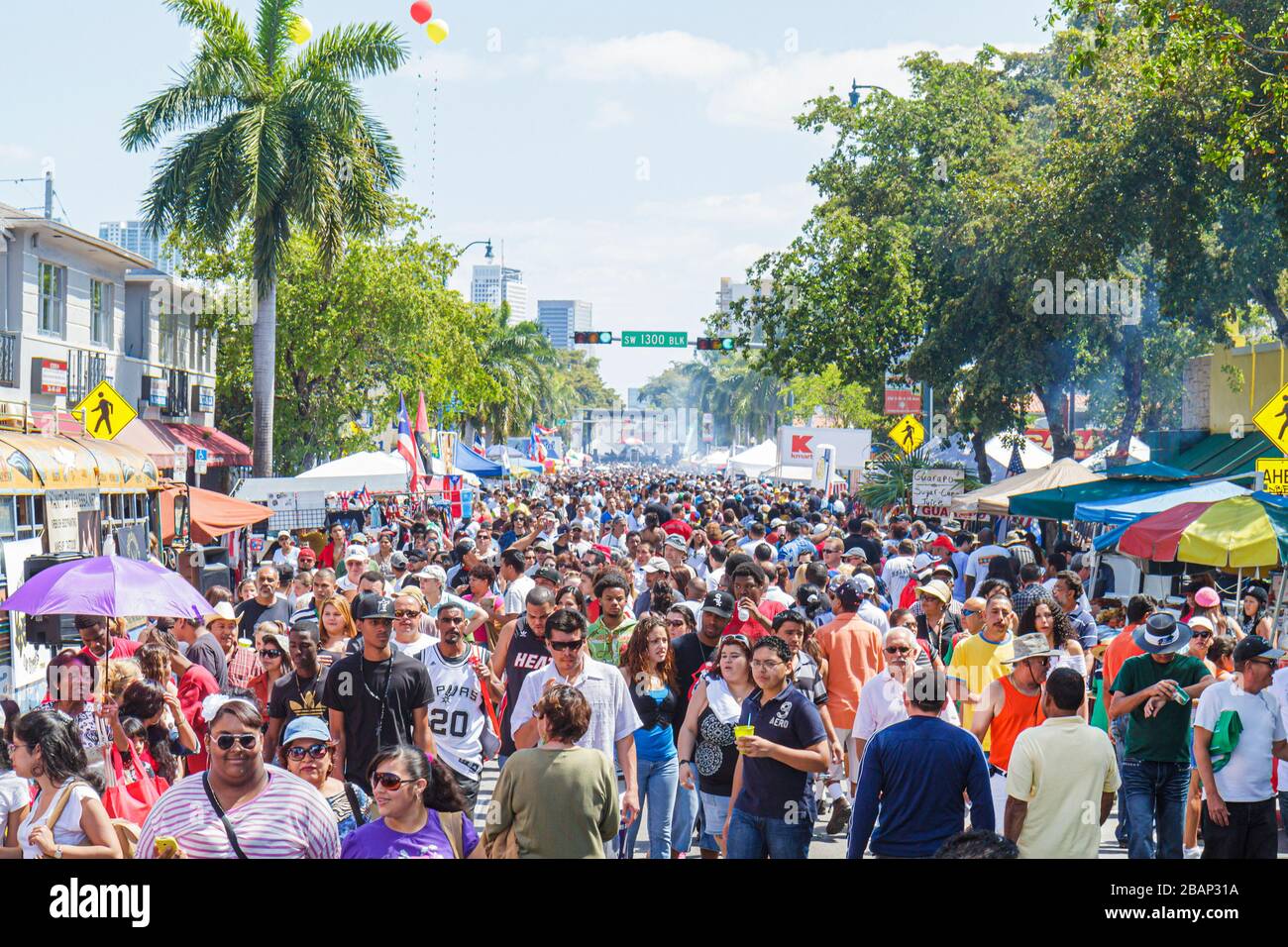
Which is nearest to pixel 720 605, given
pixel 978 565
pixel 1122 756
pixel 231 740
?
pixel 1122 756

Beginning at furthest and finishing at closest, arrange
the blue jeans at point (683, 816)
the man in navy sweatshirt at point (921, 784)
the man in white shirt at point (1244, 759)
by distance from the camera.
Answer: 1. the blue jeans at point (683, 816)
2. the man in white shirt at point (1244, 759)
3. the man in navy sweatshirt at point (921, 784)

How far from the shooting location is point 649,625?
866 cm

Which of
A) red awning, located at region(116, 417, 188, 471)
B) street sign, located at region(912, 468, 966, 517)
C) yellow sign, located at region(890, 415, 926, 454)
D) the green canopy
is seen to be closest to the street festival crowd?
the green canopy

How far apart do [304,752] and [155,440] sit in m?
29.1

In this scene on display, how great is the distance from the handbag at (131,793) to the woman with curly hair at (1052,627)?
5.33 metres

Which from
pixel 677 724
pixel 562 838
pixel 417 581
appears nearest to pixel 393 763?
pixel 562 838

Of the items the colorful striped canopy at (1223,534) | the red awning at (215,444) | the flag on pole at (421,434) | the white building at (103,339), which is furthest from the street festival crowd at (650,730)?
the red awning at (215,444)

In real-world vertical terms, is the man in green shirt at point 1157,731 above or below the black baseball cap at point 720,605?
below

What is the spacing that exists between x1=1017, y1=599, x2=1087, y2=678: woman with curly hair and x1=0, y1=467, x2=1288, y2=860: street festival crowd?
0.09 ft

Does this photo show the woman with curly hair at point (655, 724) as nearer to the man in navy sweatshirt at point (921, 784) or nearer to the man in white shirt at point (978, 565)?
the man in navy sweatshirt at point (921, 784)

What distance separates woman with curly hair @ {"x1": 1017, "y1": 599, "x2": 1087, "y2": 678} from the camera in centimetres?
941

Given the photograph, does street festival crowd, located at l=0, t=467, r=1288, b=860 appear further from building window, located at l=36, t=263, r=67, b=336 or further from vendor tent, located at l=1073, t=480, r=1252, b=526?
building window, located at l=36, t=263, r=67, b=336

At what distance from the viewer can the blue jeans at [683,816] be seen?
8586 mm

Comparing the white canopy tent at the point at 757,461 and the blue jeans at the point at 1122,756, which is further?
the white canopy tent at the point at 757,461
